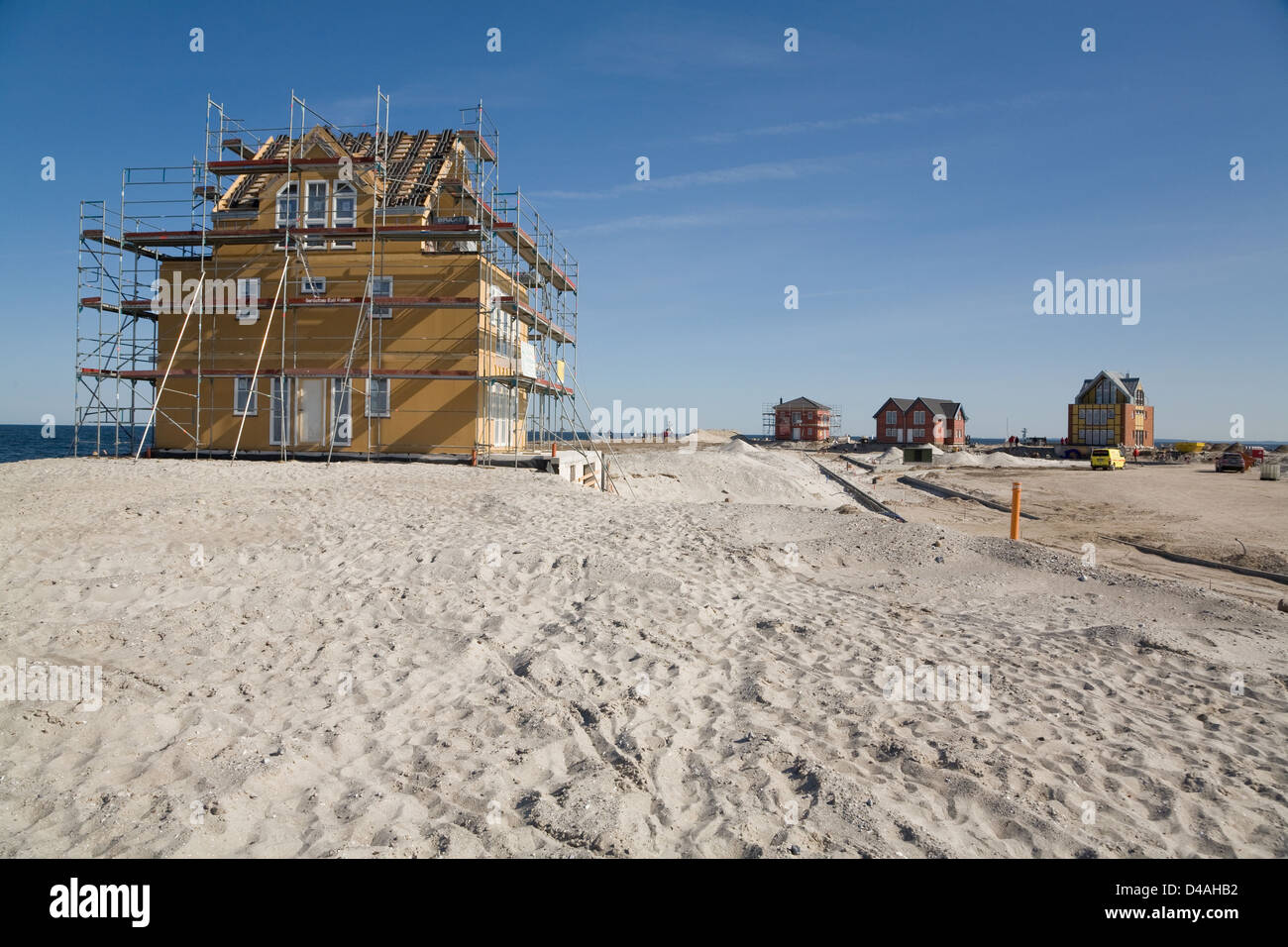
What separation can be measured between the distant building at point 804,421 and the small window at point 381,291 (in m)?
66.5

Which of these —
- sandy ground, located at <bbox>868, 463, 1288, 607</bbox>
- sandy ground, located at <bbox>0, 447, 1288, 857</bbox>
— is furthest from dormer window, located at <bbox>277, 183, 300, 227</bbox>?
sandy ground, located at <bbox>868, 463, 1288, 607</bbox>

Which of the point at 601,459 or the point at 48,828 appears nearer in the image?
the point at 48,828

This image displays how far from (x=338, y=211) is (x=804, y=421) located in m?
67.1

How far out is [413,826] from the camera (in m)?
3.81

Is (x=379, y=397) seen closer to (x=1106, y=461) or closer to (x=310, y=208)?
(x=310, y=208)

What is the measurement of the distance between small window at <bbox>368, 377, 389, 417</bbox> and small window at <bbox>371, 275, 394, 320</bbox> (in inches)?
A: 78.9

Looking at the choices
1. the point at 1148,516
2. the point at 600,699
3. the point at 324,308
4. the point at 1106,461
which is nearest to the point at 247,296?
the point at 324,308

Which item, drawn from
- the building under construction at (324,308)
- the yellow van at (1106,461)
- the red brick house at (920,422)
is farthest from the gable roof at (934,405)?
the building under construction at (324,308)

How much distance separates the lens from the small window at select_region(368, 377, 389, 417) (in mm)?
21969

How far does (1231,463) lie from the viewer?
43.6 m
